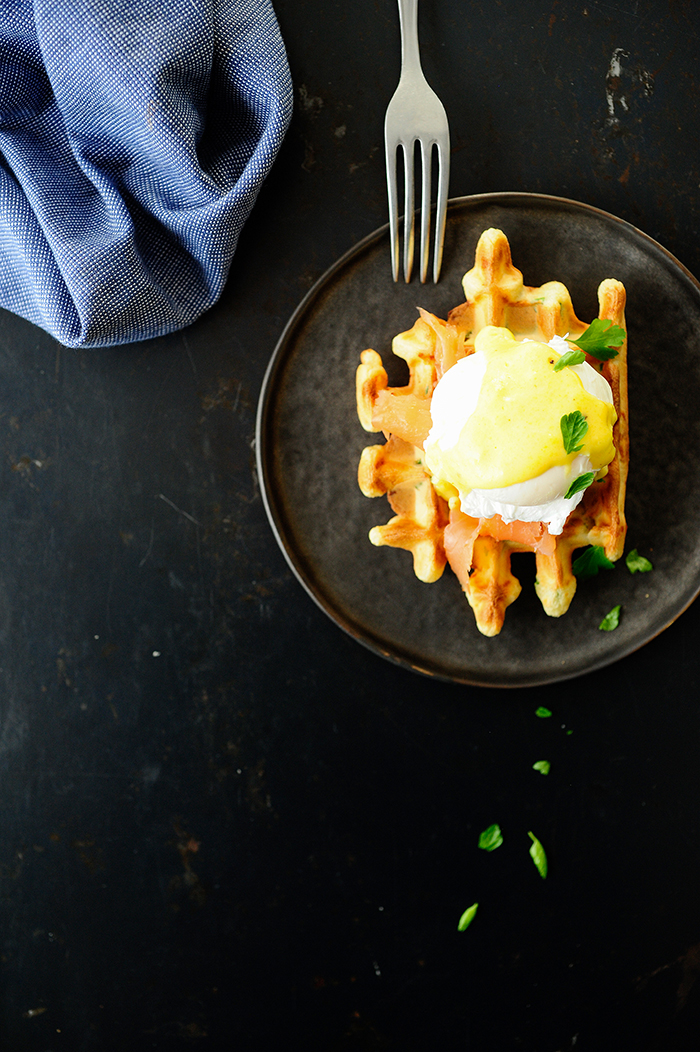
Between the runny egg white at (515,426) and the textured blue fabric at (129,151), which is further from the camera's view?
the textured blue fabric at (129,151)

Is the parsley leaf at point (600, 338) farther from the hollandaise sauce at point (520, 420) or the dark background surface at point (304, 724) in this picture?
the dark background surface at point (304, 724)

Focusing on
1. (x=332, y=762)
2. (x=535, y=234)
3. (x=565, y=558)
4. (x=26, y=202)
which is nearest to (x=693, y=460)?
(x=565, y=558)

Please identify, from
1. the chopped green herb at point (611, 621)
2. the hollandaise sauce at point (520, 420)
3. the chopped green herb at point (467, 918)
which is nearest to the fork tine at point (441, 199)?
the hollandaise sauce at point (520, 420)

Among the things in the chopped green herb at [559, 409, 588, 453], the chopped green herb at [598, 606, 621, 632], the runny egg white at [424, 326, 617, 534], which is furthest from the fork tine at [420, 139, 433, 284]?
the chopped green herb at [598, 606, 621, 632]

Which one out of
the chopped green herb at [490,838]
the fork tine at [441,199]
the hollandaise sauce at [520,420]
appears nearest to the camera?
the hollandaise sauce at [520,420]

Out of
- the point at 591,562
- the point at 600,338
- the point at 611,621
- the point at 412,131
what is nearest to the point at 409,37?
the point at 412,131

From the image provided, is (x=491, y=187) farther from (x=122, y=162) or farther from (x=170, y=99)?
(x=122, y=162)
